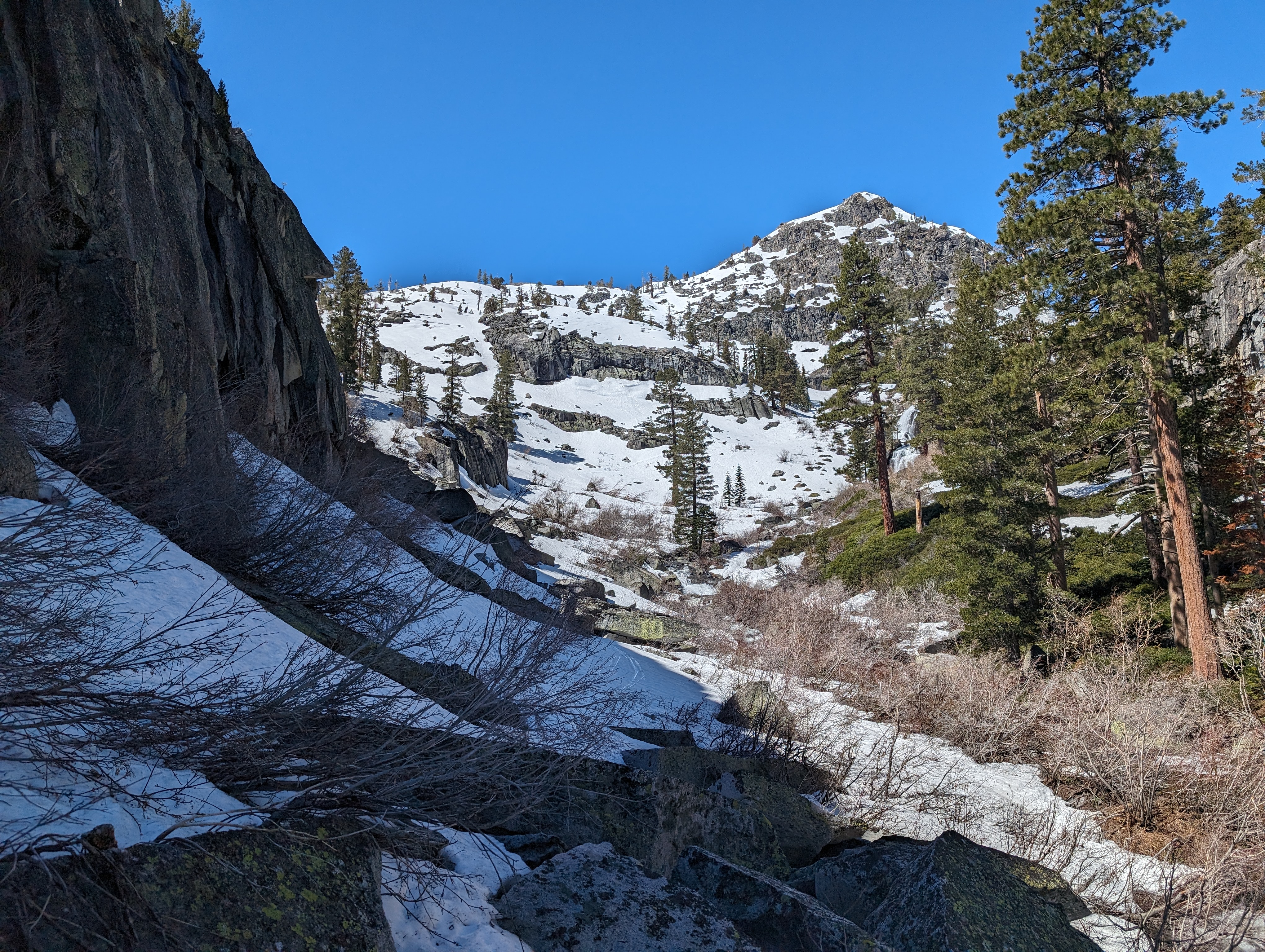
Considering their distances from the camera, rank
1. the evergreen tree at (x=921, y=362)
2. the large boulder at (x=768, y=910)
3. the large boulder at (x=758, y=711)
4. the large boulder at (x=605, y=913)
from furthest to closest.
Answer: the evergreen tree at (x=921, y=362) < the large boulder at (x=758, y=711) < the large boulder at (x=768, y=910) < the large boulder at (x=605, y=913)

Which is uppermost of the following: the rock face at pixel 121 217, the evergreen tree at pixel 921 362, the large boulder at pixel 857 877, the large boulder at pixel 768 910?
the evergreen tree at pixel 921 362

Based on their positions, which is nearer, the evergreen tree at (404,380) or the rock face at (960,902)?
the rock face at (960,902)

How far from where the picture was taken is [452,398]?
6500 centimetres

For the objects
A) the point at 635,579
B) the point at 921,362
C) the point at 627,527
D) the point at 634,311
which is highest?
the point at 634,311

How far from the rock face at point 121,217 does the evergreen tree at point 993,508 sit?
47.3 ft

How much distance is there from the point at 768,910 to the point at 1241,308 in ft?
93.4

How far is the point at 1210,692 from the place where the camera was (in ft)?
37.2

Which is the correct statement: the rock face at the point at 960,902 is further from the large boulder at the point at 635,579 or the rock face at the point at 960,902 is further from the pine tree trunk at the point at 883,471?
the pine tree trunk at the point at 883,471

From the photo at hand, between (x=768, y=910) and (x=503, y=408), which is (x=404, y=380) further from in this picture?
(x=768, y=910)

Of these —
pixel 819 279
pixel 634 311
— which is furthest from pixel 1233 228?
pixel 819 279

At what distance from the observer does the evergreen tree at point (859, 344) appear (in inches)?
1318

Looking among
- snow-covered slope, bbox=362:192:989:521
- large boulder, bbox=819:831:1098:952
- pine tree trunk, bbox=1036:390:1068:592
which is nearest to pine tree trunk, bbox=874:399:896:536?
pine tree trunk, bbox=1036:390:1068:592

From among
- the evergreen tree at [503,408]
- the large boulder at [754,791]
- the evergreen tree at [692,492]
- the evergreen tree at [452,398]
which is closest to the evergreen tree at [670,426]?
the evergreen tree at [692,492]

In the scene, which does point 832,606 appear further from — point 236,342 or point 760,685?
point 236,342
